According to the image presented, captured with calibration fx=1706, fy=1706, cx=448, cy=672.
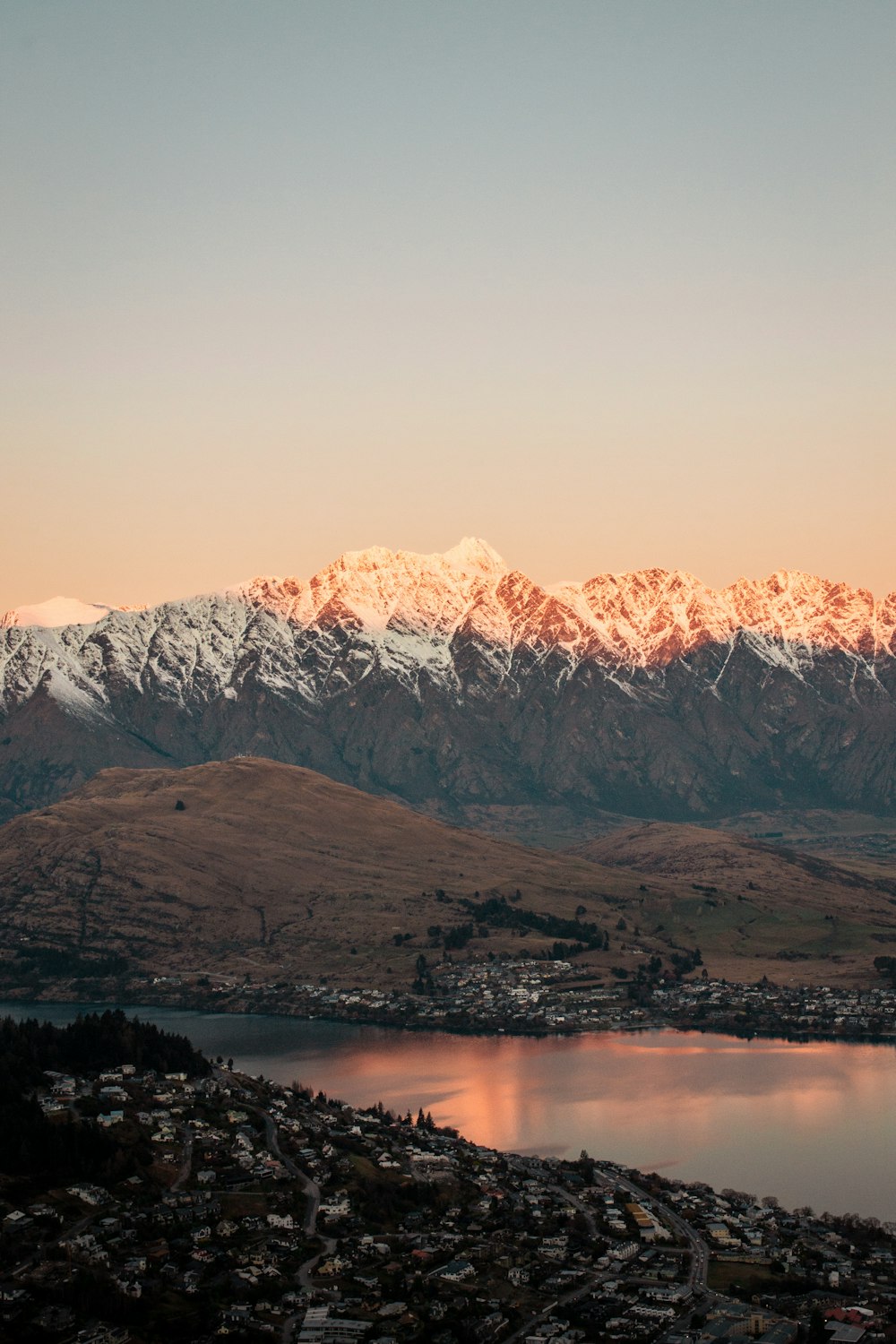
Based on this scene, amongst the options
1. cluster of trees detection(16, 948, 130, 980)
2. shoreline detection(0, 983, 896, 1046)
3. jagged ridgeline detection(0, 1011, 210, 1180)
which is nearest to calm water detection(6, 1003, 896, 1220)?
shoreline detection(0, 983, 896, 1046)

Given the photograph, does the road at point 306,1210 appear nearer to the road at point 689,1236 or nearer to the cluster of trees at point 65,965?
the road at point 689,1236

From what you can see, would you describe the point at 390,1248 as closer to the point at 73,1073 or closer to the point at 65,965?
the point at 73,1073

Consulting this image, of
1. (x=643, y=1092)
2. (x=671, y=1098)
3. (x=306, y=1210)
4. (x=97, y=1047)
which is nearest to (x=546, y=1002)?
(x=643, y=1092)

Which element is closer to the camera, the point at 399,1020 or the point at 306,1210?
the point at 306,1210

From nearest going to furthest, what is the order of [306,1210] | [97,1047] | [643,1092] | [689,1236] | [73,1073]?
1. [689,1236]
2. [306,1210]
3. [73,1073]
4. [97,1047]
5. [643,1092]

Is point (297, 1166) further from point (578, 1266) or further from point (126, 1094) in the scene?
point (578, 1266)

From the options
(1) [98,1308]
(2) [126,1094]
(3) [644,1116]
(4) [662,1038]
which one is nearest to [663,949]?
(4) [662,1038]

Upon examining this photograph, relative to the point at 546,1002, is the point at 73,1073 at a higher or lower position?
lower
